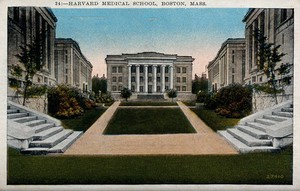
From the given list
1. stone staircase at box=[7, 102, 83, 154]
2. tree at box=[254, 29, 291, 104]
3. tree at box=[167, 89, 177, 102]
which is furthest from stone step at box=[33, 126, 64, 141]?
tree at box=[254, 29, 291, 104]

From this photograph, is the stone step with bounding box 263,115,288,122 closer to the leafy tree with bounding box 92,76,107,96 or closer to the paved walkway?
the paved walkway

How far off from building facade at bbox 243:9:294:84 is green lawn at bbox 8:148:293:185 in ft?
4.84

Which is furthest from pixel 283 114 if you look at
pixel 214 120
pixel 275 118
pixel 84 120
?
pixel 84 120

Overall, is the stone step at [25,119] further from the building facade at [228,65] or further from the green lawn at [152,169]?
the building facade at [228,65]

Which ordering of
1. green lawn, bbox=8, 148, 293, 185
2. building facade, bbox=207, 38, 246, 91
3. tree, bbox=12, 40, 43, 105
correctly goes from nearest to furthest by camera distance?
green lawn, bbox=8, 148, 293, 185 < tree, bbox=12, 40, 43, 105 < building facade, bbox=207, 38, 246, 91

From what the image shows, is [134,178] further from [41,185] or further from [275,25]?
[275,25]

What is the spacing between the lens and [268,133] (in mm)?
5891

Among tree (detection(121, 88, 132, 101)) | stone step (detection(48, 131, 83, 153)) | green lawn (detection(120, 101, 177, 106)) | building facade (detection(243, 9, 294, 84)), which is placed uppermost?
building facade (detection(243, 9, 294, 84))

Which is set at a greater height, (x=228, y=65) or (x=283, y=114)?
(x=228, y=65)

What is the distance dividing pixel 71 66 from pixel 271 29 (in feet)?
10.3

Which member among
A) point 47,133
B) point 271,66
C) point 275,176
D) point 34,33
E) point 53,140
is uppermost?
point 34,33

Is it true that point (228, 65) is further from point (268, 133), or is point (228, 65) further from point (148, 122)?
point (148, 122)

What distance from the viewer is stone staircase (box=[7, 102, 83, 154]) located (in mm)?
5793

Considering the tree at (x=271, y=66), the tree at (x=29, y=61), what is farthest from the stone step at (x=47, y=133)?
the tree at (x=271, y=66)
